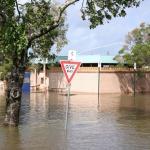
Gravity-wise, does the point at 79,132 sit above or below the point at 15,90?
below

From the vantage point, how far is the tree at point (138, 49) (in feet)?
164

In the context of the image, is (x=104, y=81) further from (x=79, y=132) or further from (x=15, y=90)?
(x=79, y=132)

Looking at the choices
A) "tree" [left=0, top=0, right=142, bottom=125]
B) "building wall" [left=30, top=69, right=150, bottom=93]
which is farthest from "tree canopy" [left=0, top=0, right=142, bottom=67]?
"building wall" [left=30, top=69, right=150, bottom=93]

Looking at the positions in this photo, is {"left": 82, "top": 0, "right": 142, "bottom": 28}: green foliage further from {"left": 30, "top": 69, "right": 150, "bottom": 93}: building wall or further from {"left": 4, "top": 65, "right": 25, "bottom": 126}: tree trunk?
{"left": 30, "top": 69, "right": 150, "bottom": 93}: building wall

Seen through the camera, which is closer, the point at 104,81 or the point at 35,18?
the point at 35,18

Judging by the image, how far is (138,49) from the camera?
49844mm

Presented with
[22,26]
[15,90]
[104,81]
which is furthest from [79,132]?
[104,81]

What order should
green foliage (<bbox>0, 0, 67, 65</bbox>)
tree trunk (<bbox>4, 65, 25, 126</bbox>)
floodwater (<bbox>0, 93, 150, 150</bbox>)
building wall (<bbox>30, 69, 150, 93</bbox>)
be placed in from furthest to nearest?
building wall (<bbox>30, 69, 150, 93</bbox>)
tree trunk (<bbox>4, 65, 25, 126</bbox>)
green foliage (<bbox>0, 0, 67, 65</bbox>)
floodwater (<bbox>0, 93, 150, 150</bbox>)

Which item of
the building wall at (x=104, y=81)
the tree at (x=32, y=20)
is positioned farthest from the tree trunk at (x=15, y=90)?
the building wall at (x=104, y=81)

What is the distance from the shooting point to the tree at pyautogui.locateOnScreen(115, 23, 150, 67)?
164 ft

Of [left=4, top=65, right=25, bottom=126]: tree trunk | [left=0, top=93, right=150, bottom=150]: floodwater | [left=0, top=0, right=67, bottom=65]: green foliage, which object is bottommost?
[left=0, top=93, right=150, bottom=150]: floodwater

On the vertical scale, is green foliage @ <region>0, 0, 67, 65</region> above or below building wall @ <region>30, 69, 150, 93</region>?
above

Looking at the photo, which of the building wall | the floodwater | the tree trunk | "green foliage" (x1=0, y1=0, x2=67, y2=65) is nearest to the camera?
the floodwater

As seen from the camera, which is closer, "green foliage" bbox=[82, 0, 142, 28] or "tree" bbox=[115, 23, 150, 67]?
"green foliage" bbox=[82, 0, 142, 28]
